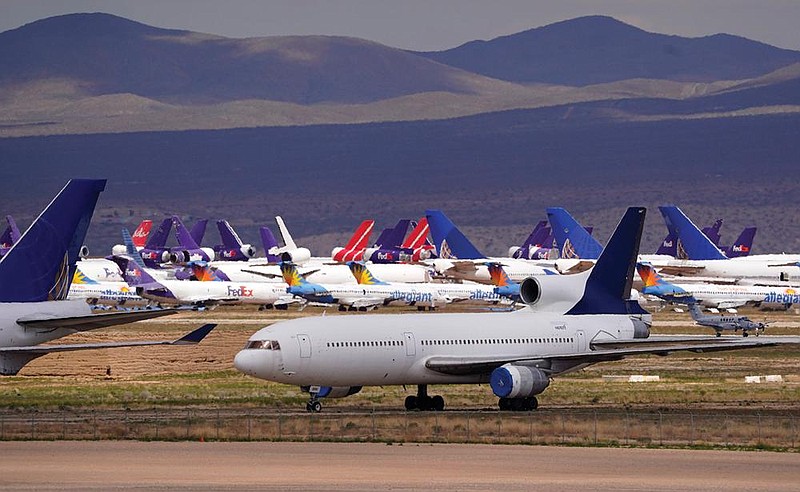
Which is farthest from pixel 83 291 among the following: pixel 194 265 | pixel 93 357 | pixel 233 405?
pixel 233 405

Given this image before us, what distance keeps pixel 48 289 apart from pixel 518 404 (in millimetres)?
17162

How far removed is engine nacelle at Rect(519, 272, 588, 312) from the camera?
64.5 m

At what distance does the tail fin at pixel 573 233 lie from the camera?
475ft

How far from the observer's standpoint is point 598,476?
42.6 metres

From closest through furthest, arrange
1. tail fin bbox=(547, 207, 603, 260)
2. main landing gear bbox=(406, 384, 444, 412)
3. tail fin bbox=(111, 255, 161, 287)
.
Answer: main landing gear bbox=(406, 384, 444, 412), tail fin bbox=(547, 207, 603, 260), tail fin bbox=(111, 255, 161, 287)

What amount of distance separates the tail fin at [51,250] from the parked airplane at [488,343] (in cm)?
791

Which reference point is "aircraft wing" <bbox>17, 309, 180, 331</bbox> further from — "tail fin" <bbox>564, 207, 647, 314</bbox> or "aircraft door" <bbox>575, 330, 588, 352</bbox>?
"tail fin" <bbox>564, 207, 647, 314</bbox>

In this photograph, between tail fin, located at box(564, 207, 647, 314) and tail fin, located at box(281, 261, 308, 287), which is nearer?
tail fin, located at box(564, 207, 647, 314)

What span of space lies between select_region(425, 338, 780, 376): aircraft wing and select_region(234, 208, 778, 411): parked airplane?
35 mm

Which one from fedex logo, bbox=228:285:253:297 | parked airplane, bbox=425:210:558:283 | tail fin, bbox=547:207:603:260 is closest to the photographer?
tail fin, bbox=547:207:603:260

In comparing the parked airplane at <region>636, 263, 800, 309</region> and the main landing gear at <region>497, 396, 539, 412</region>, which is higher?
the main landing gear at <region>497, 396, 539, 412</region>

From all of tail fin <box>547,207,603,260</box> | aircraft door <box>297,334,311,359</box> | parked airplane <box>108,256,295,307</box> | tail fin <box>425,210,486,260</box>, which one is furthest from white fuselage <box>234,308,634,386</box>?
tail fin <box>425,210,486,260</box>

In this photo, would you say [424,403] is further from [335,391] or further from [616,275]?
[616,275]

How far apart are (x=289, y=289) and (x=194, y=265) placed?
63.0 ft
